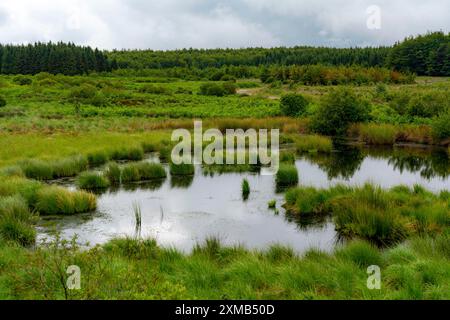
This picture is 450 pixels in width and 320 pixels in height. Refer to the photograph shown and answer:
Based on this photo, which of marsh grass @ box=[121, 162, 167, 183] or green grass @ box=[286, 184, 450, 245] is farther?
marsh grass @ box=[121, 162, 167, 183]

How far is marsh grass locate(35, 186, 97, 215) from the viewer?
1465 cm

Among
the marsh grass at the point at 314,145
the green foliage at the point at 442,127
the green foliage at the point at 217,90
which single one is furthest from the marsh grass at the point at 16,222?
the green foliage at the point at 217,90

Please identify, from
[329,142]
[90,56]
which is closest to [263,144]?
[329,142]

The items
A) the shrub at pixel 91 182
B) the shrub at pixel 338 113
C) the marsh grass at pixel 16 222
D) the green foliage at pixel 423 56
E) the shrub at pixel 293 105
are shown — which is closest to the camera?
the marsh grass at pixel 16 222

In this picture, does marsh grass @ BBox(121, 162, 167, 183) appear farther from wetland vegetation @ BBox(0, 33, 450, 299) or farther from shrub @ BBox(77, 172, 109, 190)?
shrub @ BBox(77, 172, 109, 190)

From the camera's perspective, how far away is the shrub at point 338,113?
32688 mm

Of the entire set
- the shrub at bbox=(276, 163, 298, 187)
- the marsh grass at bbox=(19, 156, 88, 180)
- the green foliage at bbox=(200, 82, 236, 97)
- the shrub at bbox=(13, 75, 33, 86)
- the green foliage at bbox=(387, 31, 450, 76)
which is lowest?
the shrub at bbox=(276, 163, 298, 187)

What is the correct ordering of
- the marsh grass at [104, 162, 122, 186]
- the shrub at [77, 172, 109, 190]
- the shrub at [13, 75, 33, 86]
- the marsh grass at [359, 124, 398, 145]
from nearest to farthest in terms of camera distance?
the shrub at [77, 172, 109, 190] → the marsh grass at [104, 162, 122, 186] → the marsh grass at [359, 124, 398, 145] → the shrub at [13, 75, 33, 86]

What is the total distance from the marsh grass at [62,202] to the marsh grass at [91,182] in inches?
103

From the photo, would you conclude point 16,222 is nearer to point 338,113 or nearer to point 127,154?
point 127,154

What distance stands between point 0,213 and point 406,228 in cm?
1012

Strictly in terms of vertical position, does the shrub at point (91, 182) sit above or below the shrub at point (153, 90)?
below

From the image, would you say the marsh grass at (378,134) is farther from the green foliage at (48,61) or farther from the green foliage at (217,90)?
the green foliage at (48,61)

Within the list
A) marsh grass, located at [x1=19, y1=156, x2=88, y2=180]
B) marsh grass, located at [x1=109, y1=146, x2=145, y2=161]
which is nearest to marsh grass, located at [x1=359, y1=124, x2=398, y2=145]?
marsh grass, located at [x1=109, y1=146, x2=145, y2=161]
